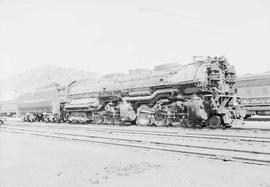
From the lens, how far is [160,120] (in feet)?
62.0

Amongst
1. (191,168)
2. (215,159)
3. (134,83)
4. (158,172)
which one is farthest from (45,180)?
(134,83)

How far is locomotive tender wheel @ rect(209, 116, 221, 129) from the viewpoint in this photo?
16492 mm

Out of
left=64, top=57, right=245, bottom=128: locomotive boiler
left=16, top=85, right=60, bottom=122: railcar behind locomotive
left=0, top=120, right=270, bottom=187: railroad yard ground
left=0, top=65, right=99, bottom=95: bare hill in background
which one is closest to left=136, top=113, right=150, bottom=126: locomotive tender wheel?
left=64, top=57, right=245, bottom=128: locomotive boiler

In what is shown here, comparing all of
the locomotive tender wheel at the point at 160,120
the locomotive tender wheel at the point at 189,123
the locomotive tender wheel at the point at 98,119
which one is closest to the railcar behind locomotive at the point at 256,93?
the locomotive tender wheel at the point at 189,123

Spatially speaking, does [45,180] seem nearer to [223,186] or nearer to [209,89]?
[223,186]

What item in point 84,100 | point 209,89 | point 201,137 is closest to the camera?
point 201,137

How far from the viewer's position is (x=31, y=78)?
6260 inches

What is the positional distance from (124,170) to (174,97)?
37.5 ft

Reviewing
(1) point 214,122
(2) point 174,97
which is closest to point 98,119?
(2) point 174,97

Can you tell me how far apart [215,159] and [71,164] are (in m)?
3.59

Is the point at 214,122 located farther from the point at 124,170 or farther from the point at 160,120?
the point at 124,170

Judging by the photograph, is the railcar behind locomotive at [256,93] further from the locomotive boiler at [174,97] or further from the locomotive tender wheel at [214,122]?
the locomotive tender wheel at [214,122]

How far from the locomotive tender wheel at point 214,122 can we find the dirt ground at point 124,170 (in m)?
7.89

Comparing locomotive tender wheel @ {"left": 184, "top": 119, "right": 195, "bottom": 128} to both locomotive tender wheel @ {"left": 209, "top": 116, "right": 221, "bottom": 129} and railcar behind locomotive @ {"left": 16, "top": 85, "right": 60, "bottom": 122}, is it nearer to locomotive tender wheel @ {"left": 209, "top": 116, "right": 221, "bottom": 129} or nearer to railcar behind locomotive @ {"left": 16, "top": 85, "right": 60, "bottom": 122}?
locomotive tender wheel @ {"left": 209, "top": 116, "right": 221, "bottom": 129}
